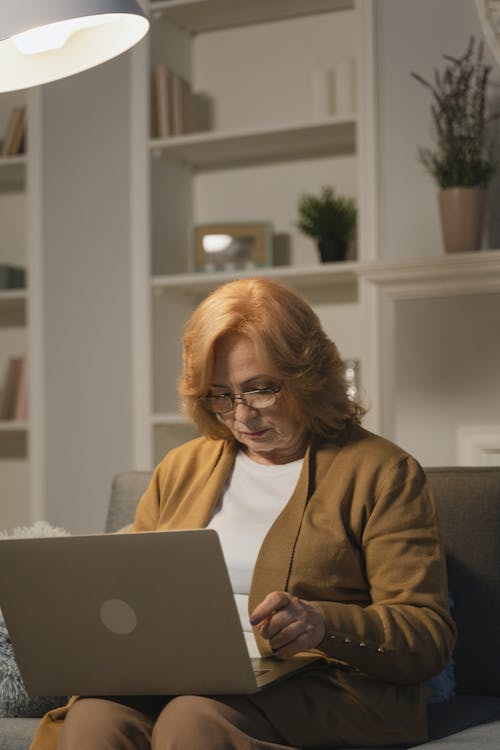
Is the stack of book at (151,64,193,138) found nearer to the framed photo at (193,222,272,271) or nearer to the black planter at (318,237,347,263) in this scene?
the framed photo at (193,222,272,271)

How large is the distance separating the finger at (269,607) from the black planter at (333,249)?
221 centimetres

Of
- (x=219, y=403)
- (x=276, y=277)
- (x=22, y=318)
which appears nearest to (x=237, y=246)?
(x=276, y=277)

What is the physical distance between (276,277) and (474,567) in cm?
187

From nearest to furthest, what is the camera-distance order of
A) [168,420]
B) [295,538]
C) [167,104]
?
1. [295,538]
2. [168,420]
3. [167,104]

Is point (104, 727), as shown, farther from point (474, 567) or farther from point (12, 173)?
point (12, 173)

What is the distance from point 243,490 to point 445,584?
1.34ft

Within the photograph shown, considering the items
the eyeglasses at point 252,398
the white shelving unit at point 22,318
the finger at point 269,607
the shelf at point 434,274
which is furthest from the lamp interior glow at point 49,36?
the white shelving unit at point 22,318

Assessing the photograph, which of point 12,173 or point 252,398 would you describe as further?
point 12,173

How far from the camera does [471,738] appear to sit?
1784 mm

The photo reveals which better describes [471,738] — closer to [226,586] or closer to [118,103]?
[226,586]

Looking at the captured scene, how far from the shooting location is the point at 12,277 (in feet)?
14.4

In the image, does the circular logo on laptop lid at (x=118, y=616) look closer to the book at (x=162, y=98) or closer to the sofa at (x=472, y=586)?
the sofa at (x=472, y=586)

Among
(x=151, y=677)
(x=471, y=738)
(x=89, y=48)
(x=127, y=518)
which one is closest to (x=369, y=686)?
(x=471, y=738)

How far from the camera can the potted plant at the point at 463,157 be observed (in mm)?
3281
